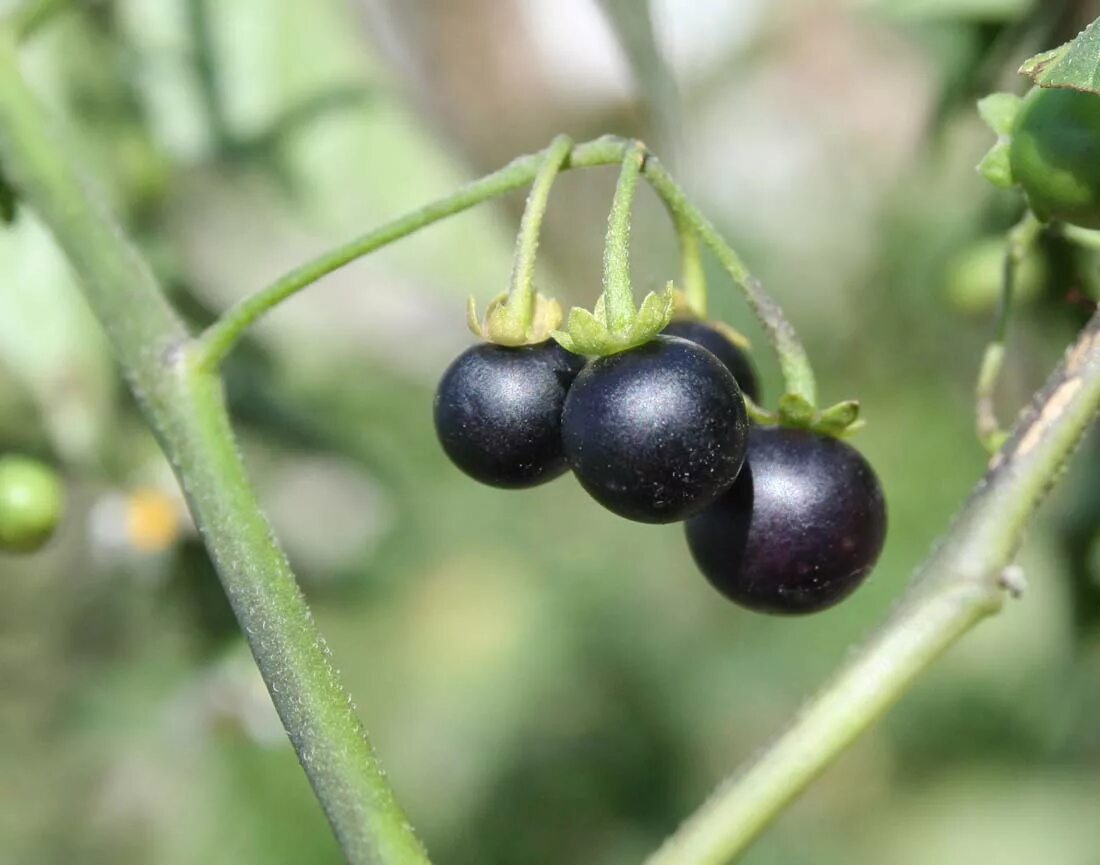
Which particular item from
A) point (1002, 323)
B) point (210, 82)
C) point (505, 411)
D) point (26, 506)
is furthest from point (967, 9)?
point (26, 506)

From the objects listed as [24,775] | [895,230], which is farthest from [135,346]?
[24,775]

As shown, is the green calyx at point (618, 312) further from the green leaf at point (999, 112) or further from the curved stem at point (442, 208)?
the green leaf at point (999, 112)

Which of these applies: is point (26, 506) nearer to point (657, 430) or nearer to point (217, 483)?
point (217, 483)

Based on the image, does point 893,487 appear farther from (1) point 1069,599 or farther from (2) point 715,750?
(1) point 1069,599

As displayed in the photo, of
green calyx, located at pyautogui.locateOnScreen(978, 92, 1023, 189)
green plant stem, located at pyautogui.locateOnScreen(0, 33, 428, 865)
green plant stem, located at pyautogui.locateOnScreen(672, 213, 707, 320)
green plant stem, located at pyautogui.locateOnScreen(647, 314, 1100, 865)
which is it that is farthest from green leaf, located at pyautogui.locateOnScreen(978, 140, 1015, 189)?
green plant stem, located at pyautogui.locateOnScreen(0, 33, 428, 865)

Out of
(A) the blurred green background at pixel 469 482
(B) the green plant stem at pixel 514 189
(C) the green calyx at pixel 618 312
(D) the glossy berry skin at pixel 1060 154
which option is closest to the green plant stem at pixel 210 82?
(A) the blurred green background at pixel 469 482

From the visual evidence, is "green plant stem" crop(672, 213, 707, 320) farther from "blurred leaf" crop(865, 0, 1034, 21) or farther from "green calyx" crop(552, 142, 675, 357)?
"blurred leaf" crop(865, 0, 1034, 21)
